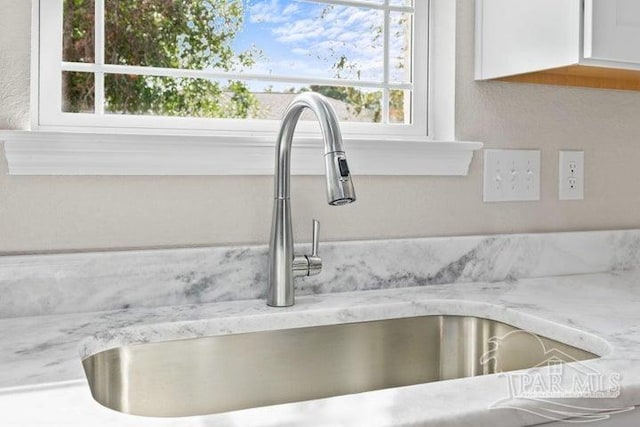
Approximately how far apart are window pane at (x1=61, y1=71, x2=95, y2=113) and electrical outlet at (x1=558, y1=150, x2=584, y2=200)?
1.06m

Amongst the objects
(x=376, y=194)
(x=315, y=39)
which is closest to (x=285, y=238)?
(x=376, y=194)

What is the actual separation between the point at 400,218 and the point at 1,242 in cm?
77

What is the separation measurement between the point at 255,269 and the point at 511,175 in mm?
647

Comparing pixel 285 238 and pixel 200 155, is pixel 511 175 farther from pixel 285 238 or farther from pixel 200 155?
pixel 200 155

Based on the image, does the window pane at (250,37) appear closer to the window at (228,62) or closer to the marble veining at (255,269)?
the window at (228,62)

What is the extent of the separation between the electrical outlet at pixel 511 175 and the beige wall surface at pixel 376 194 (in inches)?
0.8

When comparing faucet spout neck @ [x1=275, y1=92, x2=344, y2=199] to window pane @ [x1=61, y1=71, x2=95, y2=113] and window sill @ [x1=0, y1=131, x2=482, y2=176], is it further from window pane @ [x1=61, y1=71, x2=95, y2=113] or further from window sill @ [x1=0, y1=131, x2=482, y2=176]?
window pane @ [x1=61, y1=71, x2=95, y2=113]

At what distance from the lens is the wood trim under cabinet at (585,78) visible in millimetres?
1394

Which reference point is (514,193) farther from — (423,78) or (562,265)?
(423,78)

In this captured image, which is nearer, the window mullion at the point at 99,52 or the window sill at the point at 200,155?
the window sill at the point at 200,155

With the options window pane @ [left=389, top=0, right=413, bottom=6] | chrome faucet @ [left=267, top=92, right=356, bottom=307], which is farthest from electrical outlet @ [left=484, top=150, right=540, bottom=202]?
chrome faucet @ [left=267, top=92, right=356, bottom=307]

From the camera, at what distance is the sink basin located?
3.33 ft
